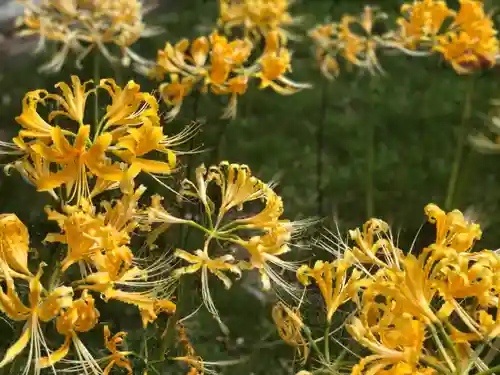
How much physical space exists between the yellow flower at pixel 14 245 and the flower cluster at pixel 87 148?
0.06 meters

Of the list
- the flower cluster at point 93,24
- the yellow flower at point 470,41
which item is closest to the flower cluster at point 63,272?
the flower cluster at point 93,24

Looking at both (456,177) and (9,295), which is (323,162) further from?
(9,295)

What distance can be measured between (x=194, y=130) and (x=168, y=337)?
38 centimetres

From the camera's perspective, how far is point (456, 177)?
2.49 m

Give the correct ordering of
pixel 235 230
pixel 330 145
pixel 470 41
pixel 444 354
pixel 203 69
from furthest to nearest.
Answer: pixel 330 145 < pixel 470 41 < pixel 203 69 < pixel 235 230 < pixel 444 354

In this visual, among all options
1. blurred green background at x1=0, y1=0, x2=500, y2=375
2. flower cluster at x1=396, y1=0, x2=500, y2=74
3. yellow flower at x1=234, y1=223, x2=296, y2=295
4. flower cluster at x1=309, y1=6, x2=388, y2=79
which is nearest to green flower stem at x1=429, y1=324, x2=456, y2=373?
yellow flower at x1=234, y1=223, x2=296, y2=295

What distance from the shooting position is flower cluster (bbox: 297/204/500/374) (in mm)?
892

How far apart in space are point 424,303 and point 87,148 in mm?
484

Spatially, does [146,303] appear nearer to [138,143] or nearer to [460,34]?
[138,143]

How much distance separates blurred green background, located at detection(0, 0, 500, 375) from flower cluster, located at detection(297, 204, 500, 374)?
678 millimetres

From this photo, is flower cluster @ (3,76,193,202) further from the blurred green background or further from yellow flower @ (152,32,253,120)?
yellow flower @ (152,32,253,120)

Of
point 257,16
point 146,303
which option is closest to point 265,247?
point 146,303

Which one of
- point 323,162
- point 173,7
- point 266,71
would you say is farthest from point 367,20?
point 173,7

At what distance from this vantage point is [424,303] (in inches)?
36.5
